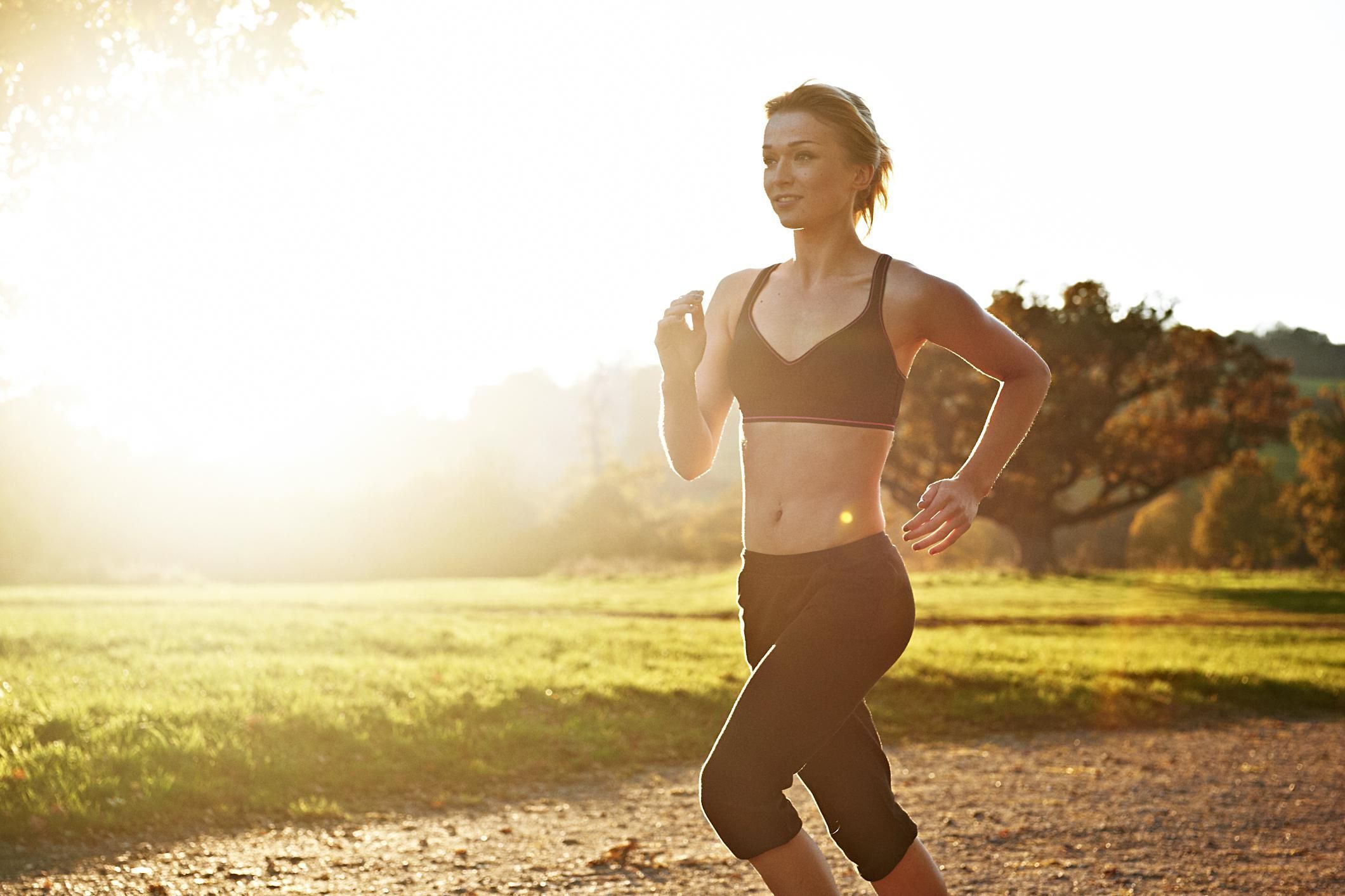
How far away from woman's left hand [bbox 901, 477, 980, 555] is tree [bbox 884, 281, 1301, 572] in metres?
31.4

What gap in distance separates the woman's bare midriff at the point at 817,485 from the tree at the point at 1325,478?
43.0 m

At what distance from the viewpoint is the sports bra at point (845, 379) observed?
272 centimetres

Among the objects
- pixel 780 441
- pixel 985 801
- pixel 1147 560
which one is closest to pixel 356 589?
pixel 985 801

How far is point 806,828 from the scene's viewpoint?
6.50 metres

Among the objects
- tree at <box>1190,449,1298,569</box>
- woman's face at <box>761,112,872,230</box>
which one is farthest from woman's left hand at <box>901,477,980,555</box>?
tree at <box>1190,449,1298,569</box>

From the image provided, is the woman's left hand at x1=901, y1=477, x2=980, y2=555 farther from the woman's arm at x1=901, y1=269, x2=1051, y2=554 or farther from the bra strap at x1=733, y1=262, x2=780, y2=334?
the bra strap at x1=733, y1=262, x2=780, y2=334

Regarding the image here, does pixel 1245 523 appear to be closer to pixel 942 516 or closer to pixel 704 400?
pixel 704 400

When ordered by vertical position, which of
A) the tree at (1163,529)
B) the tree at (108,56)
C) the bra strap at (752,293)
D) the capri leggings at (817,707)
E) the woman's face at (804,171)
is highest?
the tree at (108,56)

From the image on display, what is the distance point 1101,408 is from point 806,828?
30.3 m

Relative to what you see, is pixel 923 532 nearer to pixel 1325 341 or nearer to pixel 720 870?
pixel 720 870

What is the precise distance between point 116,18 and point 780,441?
7853mm

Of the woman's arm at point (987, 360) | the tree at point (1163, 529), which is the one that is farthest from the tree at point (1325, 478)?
the woman's arm at point (987, 360)

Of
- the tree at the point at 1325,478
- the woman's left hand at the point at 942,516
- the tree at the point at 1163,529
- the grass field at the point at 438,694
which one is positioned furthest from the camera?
the tree at the point at 1163,529

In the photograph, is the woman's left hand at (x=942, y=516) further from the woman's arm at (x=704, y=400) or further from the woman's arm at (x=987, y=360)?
the woman's arm at (x=704, y=400)
